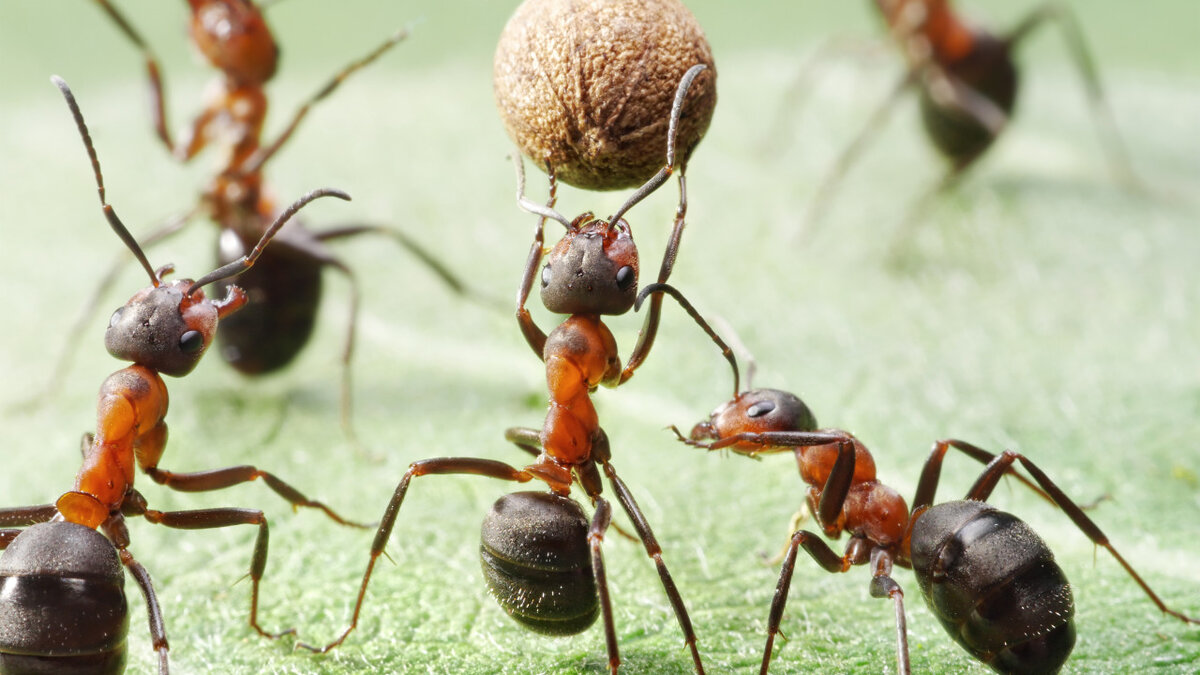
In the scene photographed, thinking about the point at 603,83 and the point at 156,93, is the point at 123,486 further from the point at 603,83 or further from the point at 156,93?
the point at 156,93

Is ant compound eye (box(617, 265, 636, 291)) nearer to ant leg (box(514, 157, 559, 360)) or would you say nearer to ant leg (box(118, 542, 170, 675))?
ant leg (box(514, 157, 559, 360))

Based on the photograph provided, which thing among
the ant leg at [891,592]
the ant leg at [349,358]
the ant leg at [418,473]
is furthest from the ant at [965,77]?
the ant leg at [418,473]

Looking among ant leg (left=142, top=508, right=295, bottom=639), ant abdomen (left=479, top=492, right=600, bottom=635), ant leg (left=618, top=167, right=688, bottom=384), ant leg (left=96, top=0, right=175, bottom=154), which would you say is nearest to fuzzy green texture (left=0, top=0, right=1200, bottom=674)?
ant leg (left=142, top=508, right=295, bottom=639)

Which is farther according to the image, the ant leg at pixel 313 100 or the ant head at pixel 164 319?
the ant leg at pixel 313 100

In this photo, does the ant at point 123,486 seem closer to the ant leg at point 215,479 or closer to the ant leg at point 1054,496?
the ant leg at point 215,479

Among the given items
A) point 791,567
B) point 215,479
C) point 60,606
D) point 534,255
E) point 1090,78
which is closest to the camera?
point 60,606

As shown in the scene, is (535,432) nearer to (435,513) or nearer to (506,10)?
(435,513)

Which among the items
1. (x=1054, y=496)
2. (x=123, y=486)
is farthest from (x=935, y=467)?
(x=123, y=486)
